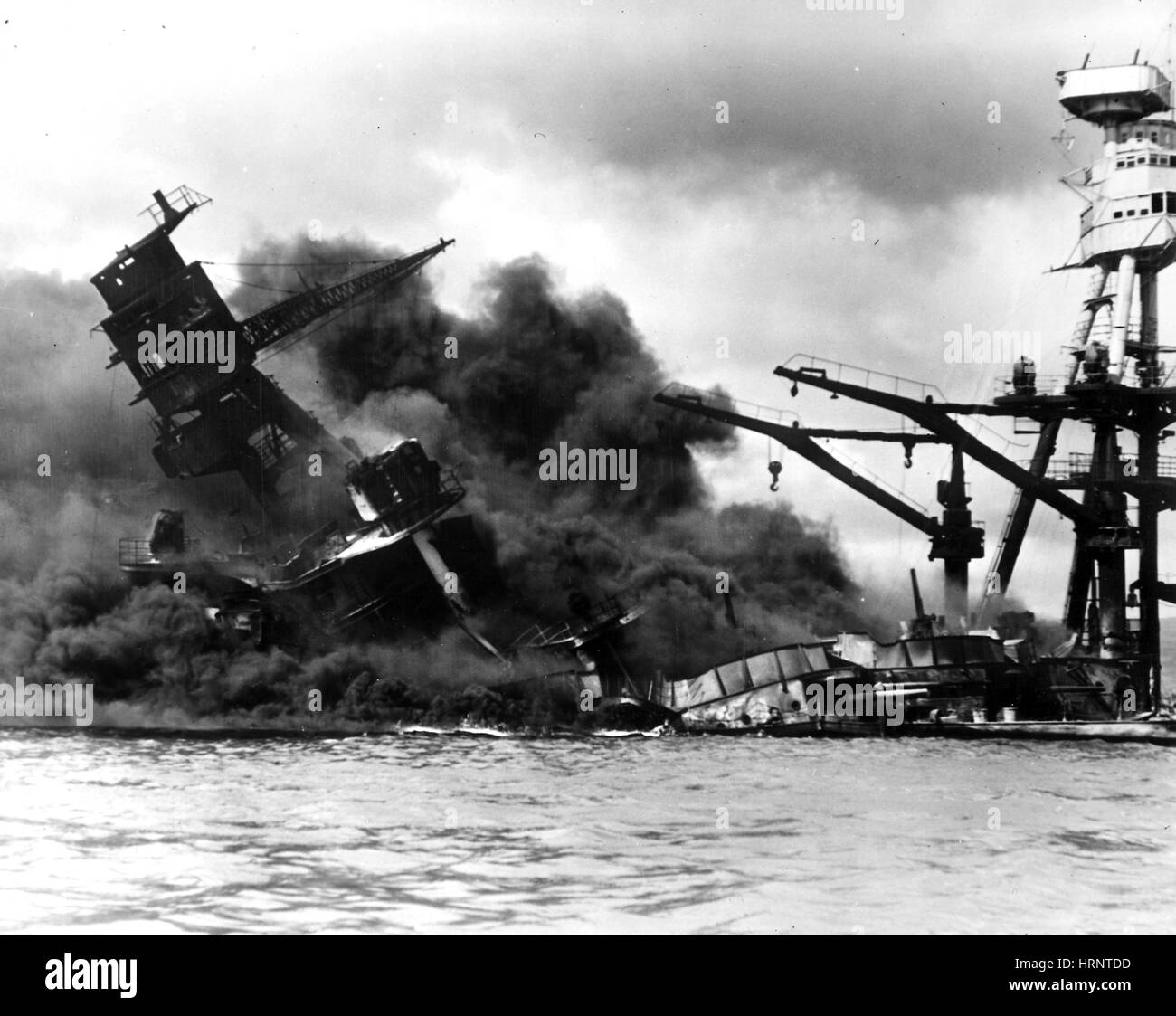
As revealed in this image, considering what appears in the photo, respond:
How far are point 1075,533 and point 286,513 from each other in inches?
912

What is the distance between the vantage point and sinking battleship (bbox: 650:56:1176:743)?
3959 centimetres

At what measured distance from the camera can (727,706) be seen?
39.9 meters

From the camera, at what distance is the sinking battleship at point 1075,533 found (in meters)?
39.6

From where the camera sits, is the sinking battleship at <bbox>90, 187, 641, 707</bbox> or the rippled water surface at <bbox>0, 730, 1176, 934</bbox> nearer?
the rippled water surface at <bbox>0, 730, 1176, 934</bbox>

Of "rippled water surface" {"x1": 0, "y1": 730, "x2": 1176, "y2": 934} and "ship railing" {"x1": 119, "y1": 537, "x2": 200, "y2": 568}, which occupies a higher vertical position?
A: "ship railing" {"x1": 119, "y1": 537, "x2": 200, "y2": 568}

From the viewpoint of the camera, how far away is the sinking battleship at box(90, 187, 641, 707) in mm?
41188

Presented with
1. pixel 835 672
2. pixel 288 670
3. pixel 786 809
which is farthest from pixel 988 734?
pixel 288 670

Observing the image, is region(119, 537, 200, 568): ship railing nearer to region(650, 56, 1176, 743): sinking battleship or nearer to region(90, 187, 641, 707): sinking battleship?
region(90, 187, 641, 707): sinking battleship

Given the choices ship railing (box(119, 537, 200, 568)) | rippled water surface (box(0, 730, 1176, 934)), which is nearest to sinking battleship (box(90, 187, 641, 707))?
ship railing (box(119, 537, 200, 568))

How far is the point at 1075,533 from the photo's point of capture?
4591 cm

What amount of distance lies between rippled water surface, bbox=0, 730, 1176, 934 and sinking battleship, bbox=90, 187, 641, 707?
708cm

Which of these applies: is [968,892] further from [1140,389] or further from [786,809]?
[1140,389]

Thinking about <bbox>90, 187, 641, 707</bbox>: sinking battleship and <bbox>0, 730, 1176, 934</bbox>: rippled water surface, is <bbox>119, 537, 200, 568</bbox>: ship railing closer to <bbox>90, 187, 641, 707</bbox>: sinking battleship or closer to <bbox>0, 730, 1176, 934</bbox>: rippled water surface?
<bbox>90, 187, 641, 707</bbox>: sinking battleship

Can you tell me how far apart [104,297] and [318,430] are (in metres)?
6.88
